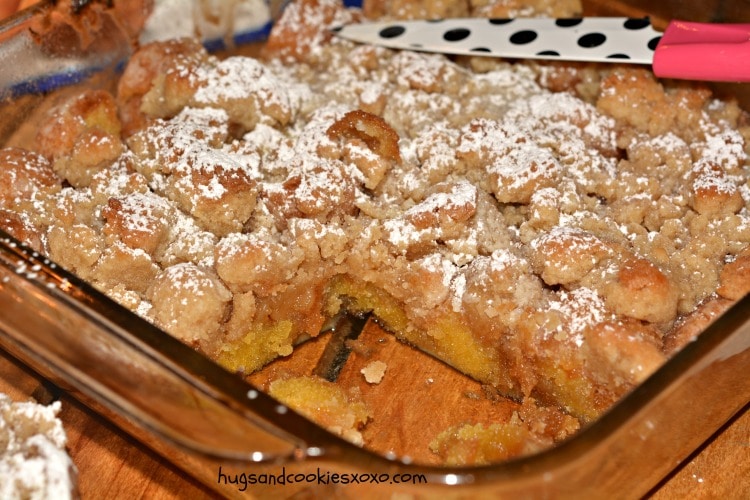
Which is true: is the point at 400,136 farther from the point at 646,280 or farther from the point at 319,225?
the point at 646,280

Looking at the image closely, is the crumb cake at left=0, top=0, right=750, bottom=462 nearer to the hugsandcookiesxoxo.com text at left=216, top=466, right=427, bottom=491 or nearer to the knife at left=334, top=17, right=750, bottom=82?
the knife at left=334, top=17, right=750, bottom=82

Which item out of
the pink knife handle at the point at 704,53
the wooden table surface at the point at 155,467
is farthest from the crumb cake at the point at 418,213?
the wooden table surface at the point at 155,467

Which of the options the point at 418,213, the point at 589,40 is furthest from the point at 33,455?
the point at 589,40

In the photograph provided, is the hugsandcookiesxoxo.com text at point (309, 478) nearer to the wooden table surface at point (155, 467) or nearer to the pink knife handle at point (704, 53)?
the wooden table surface at point (155, 467)

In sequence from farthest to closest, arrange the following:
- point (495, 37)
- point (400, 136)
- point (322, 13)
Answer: point (322, 13)
point (495, 37)
point (400, 136)

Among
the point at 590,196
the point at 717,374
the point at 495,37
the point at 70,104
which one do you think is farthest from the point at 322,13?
the point at 717,374

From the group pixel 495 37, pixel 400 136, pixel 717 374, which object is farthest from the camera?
pixel 495 37

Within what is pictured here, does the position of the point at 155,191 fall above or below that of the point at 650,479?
above

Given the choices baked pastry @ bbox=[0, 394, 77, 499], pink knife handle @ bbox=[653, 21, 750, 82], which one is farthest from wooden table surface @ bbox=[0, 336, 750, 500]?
pink knife handle @ bbox=[653, 21, 750, 82]
